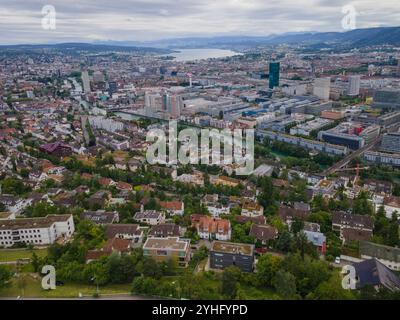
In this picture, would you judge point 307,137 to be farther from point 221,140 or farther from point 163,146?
point 163,146

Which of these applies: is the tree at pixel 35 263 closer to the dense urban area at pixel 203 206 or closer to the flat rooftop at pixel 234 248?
the dense urban area at pixel 203 206

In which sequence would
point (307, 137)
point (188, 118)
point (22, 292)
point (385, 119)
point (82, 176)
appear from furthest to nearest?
point (188, 118), point (385, 119), point (307, 137), point (82, 176), point (22, 292)

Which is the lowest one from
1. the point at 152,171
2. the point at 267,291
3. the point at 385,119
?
the point at 267,291

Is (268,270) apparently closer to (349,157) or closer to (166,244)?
(166,244)

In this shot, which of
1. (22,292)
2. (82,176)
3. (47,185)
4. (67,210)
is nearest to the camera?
(22,292)

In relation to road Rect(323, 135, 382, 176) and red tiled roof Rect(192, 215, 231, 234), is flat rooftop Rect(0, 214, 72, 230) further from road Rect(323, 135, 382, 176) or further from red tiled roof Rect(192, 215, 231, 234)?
road Rect(323, 135, 382, 176)

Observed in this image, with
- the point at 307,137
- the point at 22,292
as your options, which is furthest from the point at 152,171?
the point at 307,137

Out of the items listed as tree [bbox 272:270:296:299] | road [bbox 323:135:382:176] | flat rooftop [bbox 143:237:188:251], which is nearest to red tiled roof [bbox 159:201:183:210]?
flat rooftop [bbox 143:237:188:251]
